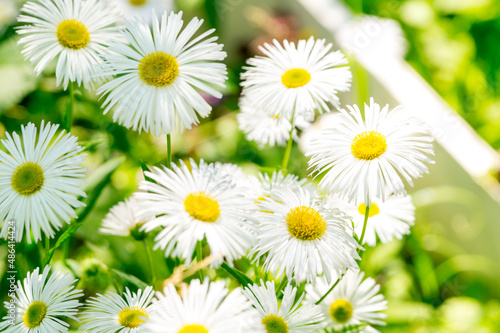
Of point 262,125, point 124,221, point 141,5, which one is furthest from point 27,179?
point 141,5

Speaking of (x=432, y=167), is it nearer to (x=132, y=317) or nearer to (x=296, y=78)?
(x=296, y=78)

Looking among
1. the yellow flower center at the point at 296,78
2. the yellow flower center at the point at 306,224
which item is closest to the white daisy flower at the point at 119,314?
the yellow flower center at the point at 306,224

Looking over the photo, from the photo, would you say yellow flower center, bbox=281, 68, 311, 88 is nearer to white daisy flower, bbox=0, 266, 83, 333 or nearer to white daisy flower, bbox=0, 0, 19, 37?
white daisy flower, bbox=0, 266, 83, 333

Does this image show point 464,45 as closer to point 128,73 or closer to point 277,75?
point 277,75

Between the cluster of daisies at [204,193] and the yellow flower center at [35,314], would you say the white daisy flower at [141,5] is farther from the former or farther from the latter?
the yellow flower center at [35,314]

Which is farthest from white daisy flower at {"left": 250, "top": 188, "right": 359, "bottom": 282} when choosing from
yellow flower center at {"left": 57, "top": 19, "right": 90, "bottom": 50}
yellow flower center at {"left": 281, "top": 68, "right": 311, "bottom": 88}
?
yellow flower center at {"left": 57, "top": 19, "right": 90, "bottom": 50}

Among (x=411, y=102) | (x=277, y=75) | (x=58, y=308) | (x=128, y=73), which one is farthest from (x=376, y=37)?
(x=58, y=308)
